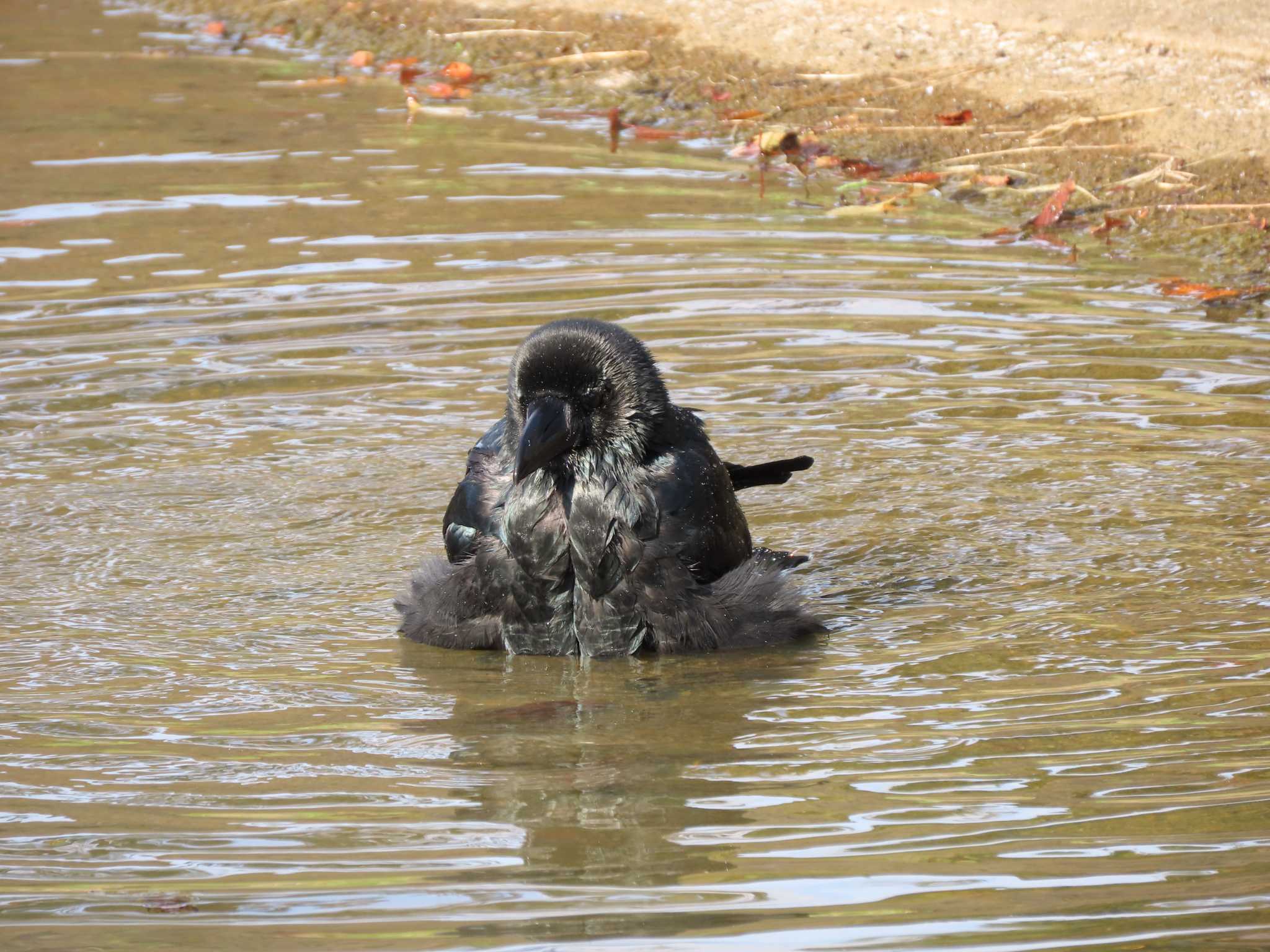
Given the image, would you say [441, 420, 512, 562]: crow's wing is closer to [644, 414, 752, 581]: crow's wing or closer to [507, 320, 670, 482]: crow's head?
Answer: [507, 320, 670, 482]: crow's head

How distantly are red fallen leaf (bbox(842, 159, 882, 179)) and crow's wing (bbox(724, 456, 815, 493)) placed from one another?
545 cm

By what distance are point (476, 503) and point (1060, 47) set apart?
8108 millimetres

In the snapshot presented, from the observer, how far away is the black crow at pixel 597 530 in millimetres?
4910

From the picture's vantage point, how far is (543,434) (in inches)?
189

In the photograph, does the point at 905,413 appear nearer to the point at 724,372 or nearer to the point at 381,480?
the point at 724,372

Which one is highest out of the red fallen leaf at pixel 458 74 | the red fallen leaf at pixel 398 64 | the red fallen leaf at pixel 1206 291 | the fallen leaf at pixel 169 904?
the red fallen leaf at pixel 398 64

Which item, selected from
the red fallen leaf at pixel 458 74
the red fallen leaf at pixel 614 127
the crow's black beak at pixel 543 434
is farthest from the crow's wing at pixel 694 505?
the red fallen leaf at pixel 458 74

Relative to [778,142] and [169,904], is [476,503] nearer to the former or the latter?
[169,904]

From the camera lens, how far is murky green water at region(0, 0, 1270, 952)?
11.7 feet

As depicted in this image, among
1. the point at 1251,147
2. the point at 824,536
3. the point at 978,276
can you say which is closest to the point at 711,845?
the point at 824,536

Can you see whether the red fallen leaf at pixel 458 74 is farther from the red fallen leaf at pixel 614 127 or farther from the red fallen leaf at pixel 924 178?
the red fallen leaf at pixel 924 178

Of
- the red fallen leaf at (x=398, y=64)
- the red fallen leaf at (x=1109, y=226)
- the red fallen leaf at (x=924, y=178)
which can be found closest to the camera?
the red fallen leaf at (x=1109, y=226)

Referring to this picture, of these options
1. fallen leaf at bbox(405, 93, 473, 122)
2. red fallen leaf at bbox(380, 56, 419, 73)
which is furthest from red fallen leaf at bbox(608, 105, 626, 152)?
red fallen leaf at bbox(380, 56, 419, 73)

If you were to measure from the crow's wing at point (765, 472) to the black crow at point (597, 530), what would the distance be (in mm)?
553
